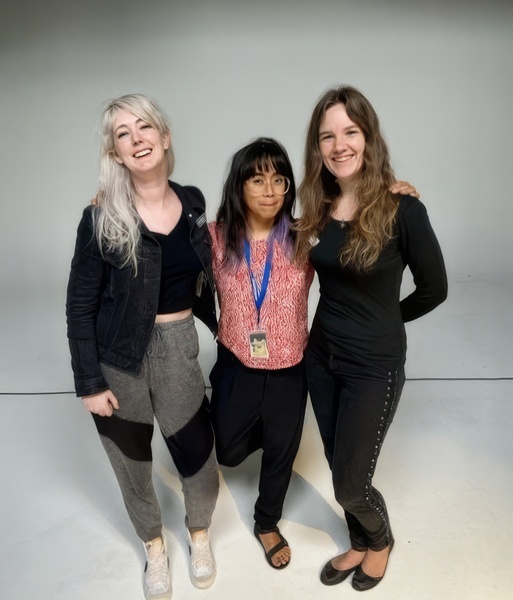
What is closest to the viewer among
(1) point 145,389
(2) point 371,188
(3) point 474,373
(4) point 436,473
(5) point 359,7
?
(2) point 371,188

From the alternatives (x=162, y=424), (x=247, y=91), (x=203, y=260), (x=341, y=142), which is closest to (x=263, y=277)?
(x=203, y=260)

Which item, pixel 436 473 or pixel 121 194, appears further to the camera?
pixel 436 473

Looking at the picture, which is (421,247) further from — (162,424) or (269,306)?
(162,424)

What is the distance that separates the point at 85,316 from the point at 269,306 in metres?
0.58

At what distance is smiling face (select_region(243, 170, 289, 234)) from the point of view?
176 cm

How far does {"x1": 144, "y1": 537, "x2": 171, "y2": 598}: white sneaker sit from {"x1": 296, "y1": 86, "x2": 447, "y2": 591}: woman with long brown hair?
0.72 meters

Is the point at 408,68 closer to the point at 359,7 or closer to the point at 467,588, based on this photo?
the point at 359,7

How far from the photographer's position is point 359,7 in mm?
4801

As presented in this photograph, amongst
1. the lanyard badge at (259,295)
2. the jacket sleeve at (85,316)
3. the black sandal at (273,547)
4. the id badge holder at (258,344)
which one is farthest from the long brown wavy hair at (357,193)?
the black sandal at (273,547)

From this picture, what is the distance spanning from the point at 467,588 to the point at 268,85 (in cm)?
425

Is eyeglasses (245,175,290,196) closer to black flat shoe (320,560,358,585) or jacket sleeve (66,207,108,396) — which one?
jacket sleeve (66,207,108,396)

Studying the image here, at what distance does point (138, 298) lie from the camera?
5.65ft

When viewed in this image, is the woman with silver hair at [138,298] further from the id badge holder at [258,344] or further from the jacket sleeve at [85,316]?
the id badge holder at [258,344]

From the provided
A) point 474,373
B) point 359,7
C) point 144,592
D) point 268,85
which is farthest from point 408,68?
point 144,592
